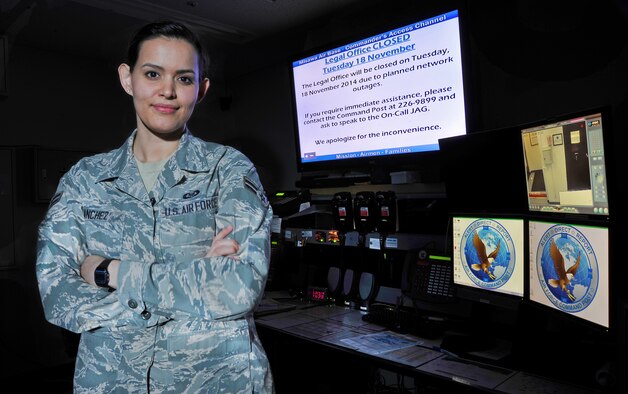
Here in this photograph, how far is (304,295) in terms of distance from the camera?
2.75 m

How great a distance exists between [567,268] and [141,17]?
2786 millimetres

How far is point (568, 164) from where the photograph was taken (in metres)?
1.44

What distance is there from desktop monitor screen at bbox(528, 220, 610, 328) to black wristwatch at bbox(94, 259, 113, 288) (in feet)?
4.20

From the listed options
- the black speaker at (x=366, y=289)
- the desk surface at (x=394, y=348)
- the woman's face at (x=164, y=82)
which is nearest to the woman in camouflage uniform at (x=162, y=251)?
the woman's face at (x=164, y=82)

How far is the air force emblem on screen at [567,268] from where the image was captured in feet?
4.32

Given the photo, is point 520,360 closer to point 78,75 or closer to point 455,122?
point 455,122

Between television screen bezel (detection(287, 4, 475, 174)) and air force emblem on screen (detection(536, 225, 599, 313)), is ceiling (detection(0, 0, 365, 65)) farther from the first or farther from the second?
air force emblem on screen (detection(536, 225, 599, 313))

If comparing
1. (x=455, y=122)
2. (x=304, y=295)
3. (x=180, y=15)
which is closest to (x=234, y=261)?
(x=455, y=122)

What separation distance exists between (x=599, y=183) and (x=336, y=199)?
58.3 inches

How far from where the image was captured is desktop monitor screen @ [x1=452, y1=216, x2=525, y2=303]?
167cm

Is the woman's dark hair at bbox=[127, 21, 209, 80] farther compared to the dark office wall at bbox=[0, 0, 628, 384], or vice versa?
the dark office wall at bbox=[0, 0, 628, 384]

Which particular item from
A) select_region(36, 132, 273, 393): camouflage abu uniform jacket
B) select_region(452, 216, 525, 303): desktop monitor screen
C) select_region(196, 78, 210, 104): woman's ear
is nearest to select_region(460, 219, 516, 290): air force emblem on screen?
select_region(452, 216, 525, 303): desktop monitor screen

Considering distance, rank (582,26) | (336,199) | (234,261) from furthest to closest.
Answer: (336,199) < (582,26) < (234,261)

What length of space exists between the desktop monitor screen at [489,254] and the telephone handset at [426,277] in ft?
0.36
